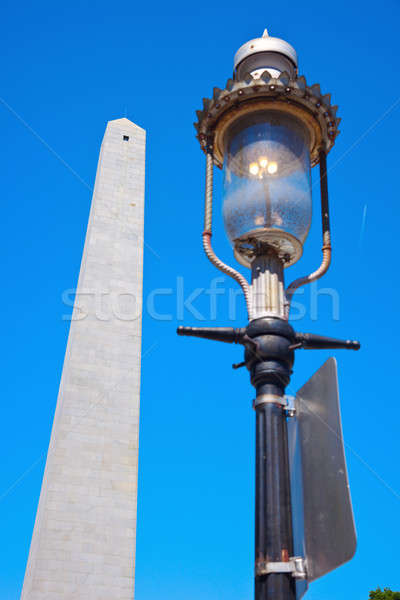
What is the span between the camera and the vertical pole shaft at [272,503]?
9.23ft

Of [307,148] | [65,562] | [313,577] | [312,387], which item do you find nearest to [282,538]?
[313,577]

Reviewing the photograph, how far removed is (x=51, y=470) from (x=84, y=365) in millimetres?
2765

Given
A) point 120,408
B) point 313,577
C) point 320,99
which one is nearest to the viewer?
point 313,577

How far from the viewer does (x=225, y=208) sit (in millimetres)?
3865

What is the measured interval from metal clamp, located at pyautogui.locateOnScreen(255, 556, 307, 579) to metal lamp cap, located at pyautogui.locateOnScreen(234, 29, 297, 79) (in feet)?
9.02

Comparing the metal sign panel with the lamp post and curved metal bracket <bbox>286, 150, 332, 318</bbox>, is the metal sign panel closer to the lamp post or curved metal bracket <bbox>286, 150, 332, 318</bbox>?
the lamp post

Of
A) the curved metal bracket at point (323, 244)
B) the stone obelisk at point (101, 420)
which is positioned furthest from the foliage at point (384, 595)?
the curved metal bracket at point (323, 244)

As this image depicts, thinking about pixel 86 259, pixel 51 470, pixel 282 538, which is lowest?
pixel 282 538

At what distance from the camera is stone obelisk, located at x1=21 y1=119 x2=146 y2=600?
48.1ft

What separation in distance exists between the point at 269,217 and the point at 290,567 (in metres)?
1.69

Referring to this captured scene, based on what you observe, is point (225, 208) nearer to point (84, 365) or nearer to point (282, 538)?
point (282, 538)

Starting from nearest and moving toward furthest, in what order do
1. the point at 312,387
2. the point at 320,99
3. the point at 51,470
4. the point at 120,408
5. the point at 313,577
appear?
the point at 313,577 → the point at 312,387 → the point at 320,99 → the point at 51,470 → the point at 120,408

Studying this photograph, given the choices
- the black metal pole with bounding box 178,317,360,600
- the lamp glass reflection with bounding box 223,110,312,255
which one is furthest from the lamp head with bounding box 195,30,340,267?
the black metal pole with bounding box 178,317,360,600

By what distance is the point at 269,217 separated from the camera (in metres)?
3.61
